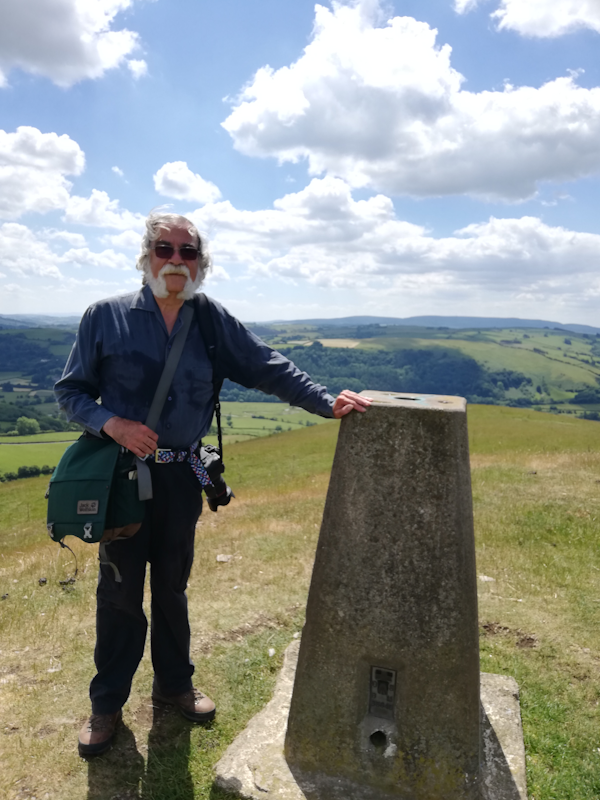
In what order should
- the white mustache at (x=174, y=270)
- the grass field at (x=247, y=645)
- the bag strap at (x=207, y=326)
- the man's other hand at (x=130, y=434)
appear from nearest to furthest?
the man's other hand at (x=130, y=434), the white mustache at (x=174, y=270), the grass field at (x=247, y=645), the bag strap at (x=207, y=326)

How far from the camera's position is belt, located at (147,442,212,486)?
14.9 feet

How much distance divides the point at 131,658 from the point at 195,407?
2.28m

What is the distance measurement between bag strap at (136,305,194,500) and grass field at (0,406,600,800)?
2332mm

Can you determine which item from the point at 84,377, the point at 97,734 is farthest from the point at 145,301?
the point at 97,734

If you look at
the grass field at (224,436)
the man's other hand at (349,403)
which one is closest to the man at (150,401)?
the man's other hand at (349,403)

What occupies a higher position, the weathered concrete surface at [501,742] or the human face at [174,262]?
the human face at [174,262]

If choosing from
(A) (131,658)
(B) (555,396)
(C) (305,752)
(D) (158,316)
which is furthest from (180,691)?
(B) (555,396)

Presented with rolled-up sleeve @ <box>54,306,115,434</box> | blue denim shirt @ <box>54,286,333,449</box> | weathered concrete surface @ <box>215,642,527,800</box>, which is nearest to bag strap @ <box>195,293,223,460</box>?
blue denim shirt @ <box>54,286,333,449</box>

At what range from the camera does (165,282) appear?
4.53m

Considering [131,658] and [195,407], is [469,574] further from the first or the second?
[131,658]

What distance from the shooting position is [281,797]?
406 cm

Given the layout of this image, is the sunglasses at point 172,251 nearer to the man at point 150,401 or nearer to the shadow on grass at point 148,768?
the man at point 150,401

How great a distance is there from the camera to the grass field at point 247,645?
462 centimetres

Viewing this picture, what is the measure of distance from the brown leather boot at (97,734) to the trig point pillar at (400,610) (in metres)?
1.74
